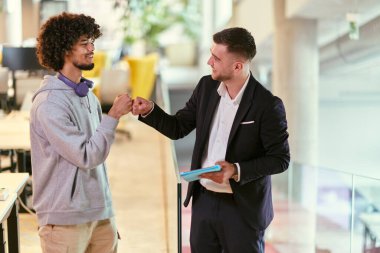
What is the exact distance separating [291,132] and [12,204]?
15.7ft

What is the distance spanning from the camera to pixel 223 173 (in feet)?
8.34

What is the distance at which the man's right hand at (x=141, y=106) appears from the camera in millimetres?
2795

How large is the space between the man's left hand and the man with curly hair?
15.9 inches

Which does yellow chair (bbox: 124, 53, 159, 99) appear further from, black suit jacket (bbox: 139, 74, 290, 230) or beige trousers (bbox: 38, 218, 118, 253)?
beige trousers (bbox: 38, 218, 118, 253)

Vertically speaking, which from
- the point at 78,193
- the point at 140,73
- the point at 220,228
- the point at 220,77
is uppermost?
the point at 220,77

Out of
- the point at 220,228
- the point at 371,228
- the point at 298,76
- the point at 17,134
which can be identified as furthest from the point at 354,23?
the point at 220,228

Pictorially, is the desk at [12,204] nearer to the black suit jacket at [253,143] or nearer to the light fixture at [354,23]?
the black suit jacket at [253,143]

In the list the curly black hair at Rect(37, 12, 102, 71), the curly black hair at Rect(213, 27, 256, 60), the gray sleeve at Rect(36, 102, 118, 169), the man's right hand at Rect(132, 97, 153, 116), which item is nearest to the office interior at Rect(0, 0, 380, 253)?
the man's right hand at Rect(132, 97, 153, 116)

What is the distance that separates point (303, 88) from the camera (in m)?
7.25

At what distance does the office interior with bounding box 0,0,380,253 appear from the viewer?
483 cm

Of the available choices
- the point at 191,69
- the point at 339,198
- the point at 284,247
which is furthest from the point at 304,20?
the point at 191,69

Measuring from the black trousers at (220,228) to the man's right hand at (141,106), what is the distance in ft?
1.39

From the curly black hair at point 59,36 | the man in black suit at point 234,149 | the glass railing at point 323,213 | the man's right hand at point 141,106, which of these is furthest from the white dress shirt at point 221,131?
the glass railing at point 323,213

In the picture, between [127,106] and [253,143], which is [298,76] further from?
[127,106]
